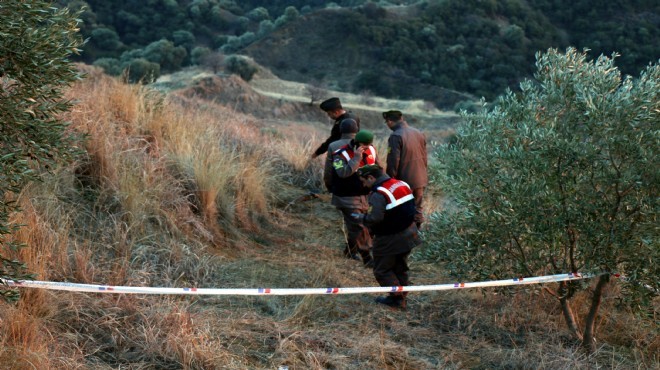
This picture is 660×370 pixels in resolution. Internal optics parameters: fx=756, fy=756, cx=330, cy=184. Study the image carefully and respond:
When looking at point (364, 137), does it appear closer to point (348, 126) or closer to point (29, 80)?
point (348, 126)

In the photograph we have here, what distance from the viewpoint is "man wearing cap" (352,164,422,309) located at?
639 centimetres

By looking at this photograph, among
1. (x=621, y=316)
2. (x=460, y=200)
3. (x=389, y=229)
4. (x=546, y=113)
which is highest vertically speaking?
(x=546, y=113)

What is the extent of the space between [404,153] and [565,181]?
8.38 feet

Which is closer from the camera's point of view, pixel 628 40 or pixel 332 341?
pixel 332 341

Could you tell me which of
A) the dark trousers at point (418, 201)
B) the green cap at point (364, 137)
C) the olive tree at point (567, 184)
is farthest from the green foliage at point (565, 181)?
the dark trousers at point (418, 201)

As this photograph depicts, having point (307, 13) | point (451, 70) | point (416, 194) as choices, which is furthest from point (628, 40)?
point (416, 194)

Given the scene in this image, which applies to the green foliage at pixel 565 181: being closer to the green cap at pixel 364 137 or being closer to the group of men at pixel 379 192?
the group of men at pixel 379 192

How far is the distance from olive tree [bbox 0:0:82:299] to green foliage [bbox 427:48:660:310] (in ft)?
10.9

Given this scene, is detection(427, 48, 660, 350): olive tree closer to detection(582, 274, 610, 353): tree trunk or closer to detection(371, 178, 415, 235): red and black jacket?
detection(582, 274, 610, 353): tree trunk

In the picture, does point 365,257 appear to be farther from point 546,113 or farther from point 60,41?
point 60,41

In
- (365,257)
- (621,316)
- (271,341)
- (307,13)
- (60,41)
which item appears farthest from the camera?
(307,13)

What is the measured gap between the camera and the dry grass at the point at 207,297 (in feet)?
16.9

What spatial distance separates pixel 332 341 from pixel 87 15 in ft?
142

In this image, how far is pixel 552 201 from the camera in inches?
227
